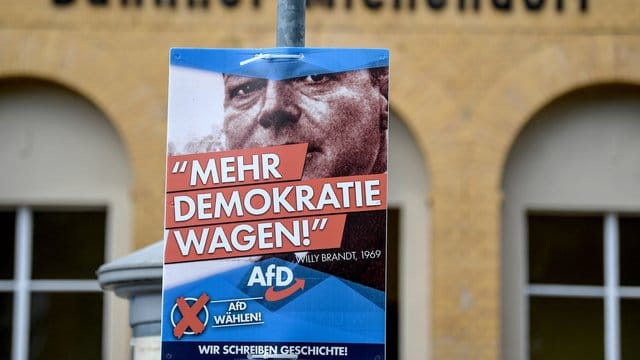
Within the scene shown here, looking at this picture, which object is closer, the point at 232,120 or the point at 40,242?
the point at 232,120

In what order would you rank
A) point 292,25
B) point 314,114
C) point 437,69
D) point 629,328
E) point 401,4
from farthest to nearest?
point 629,328 → point 401,4 → point 437,69 → point 292,25 → point 314,114

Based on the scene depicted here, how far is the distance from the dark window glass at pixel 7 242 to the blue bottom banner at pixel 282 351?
1198 centimetres

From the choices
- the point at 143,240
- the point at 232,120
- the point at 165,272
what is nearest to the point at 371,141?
the point at 232,120

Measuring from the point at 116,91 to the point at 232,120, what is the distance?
11.1m

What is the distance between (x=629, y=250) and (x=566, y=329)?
1.18 m

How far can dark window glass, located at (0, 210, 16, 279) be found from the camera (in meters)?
18.4

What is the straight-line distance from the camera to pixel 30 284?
59.9 feet

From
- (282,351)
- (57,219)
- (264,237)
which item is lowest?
(282,351)

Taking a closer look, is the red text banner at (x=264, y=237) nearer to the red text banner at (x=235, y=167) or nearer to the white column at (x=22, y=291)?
the red text banner at (x=235, y=167)

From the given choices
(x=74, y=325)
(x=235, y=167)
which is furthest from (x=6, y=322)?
(x=235, y=167)

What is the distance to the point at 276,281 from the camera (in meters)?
6.67

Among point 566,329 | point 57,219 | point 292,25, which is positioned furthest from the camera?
point 57,219

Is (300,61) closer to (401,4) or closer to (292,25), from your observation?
(292,25)

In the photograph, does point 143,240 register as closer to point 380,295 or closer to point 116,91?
point 116,91
